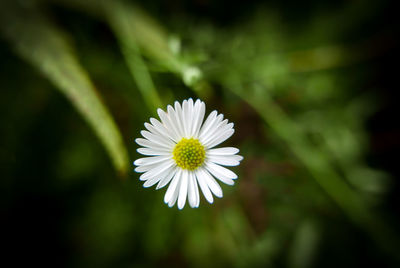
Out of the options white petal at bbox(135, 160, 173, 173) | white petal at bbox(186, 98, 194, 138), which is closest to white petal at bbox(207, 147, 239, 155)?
white petal at bbox(186, 98, 194, 138)

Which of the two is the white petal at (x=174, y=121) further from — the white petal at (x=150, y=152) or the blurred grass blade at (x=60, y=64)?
the blurred grass blade at (x=60, y=64)

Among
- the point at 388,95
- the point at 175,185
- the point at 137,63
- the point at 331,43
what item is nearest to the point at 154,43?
the point at 137,63

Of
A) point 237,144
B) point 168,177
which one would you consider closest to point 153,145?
point 168,177

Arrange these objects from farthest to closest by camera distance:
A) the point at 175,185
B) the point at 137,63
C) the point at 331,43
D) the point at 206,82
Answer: the point at 331,43, the point at 206,82, the point at 137,63, the point at 175,185

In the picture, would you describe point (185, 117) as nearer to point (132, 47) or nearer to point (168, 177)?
point (168, 177)

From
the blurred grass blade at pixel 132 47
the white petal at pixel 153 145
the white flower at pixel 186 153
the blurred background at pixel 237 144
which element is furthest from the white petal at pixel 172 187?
the blurred background at pixel 237 144

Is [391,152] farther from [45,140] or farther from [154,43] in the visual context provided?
[45,140]
